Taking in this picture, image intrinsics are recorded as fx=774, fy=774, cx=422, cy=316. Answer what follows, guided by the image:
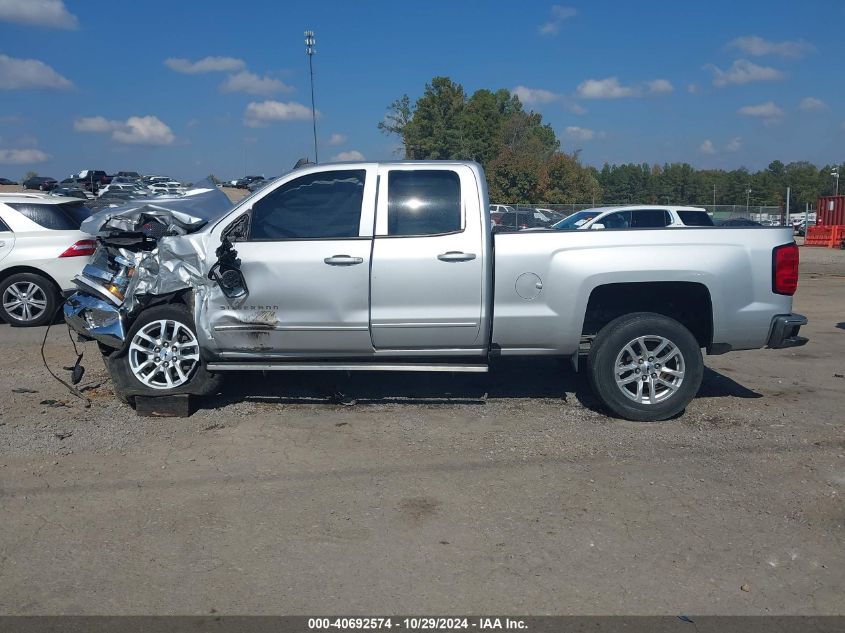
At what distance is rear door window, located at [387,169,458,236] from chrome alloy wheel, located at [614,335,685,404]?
171cm

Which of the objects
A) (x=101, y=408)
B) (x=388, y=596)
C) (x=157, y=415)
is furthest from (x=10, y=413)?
(x=388, y=596)

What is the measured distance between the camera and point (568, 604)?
359 cm

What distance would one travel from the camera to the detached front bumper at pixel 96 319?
6430 millimetres

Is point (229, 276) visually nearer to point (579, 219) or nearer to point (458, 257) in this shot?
point (458, 257)

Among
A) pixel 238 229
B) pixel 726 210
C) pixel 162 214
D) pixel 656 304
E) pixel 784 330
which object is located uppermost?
pixel 162 214

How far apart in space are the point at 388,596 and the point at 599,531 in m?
1.34

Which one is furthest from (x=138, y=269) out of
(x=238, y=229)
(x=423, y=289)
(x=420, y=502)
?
(x=420, y=502)

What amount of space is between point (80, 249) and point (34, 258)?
60 cm

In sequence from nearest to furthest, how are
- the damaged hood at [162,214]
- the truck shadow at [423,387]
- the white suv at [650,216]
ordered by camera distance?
the truck shadow at [423,387] → the damaged hood at [162,214] → the white suv at [650,216]

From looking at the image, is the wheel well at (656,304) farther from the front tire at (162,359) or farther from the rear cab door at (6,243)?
the rear cab door at (6,243)

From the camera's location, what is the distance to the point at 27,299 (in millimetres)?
10812

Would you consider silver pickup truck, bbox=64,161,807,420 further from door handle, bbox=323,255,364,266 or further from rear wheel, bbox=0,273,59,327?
rear wheel, bbox=0,273,59,327

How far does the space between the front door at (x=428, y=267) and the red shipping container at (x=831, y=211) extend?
35.3 meters

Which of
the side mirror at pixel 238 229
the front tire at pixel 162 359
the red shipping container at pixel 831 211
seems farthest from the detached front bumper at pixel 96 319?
the red shipping container at pixel 831 211
